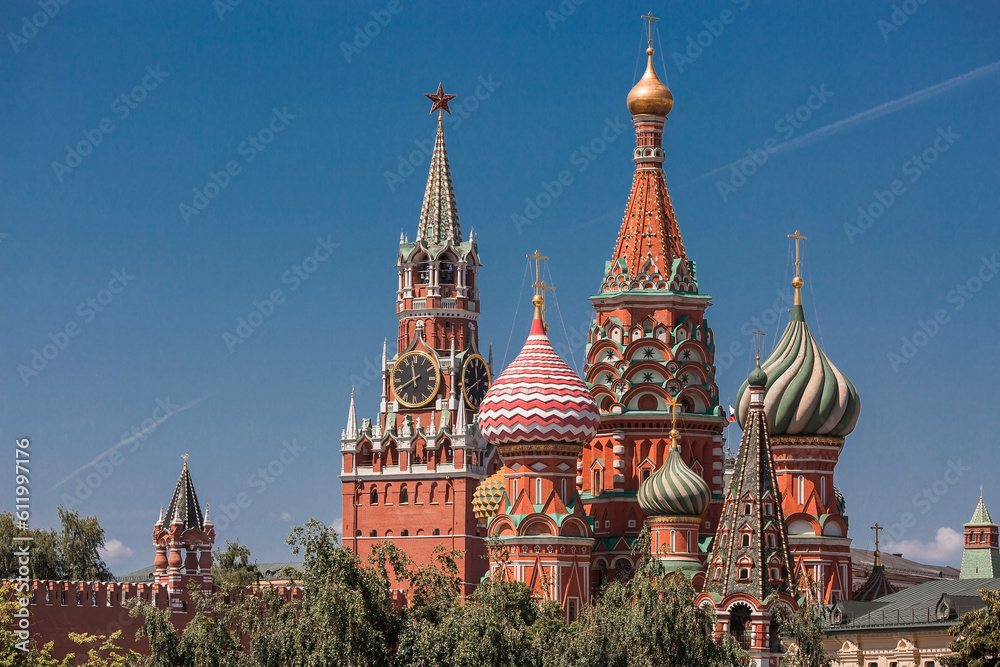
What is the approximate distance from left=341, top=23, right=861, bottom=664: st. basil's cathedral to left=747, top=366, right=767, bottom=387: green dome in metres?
0.08

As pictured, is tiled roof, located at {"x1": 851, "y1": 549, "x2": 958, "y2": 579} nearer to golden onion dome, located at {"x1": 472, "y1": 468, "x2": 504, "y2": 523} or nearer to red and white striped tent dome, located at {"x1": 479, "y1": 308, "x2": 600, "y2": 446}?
golden onion dome, located at {"x1": 472, "y1": 468, "x2": 504, "y2": 523}

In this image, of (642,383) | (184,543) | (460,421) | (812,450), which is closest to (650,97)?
(642,383)

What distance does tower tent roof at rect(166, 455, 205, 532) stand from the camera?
3450 inches

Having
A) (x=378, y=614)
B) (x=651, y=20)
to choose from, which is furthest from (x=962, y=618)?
(x=651, y=20)

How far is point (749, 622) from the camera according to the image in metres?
61.5

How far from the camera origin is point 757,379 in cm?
6469

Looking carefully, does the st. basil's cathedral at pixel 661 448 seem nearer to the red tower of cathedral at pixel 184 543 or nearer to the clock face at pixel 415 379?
the red tower of cathedral at pixel 184 543

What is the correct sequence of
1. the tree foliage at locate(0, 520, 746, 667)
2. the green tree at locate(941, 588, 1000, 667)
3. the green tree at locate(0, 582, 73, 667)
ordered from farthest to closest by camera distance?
the green tree at locate(0, 582, 73, 667)
the green tree at locate(941, 588, 1000, 667)
the tree foliage at locate(0, 520, 746, 667)

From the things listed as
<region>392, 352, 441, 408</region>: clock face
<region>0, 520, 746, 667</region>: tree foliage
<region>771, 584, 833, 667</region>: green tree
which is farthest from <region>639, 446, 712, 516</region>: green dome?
<region>392, 352, 441, 408</region>: clock face

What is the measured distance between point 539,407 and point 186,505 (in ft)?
81.4

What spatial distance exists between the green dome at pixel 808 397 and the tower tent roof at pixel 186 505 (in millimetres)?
27998

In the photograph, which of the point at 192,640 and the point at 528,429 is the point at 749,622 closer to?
the point at 528,429

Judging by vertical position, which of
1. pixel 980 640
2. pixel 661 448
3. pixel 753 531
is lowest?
pixel 980 640

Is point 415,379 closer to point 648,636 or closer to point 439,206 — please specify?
point 439,206
